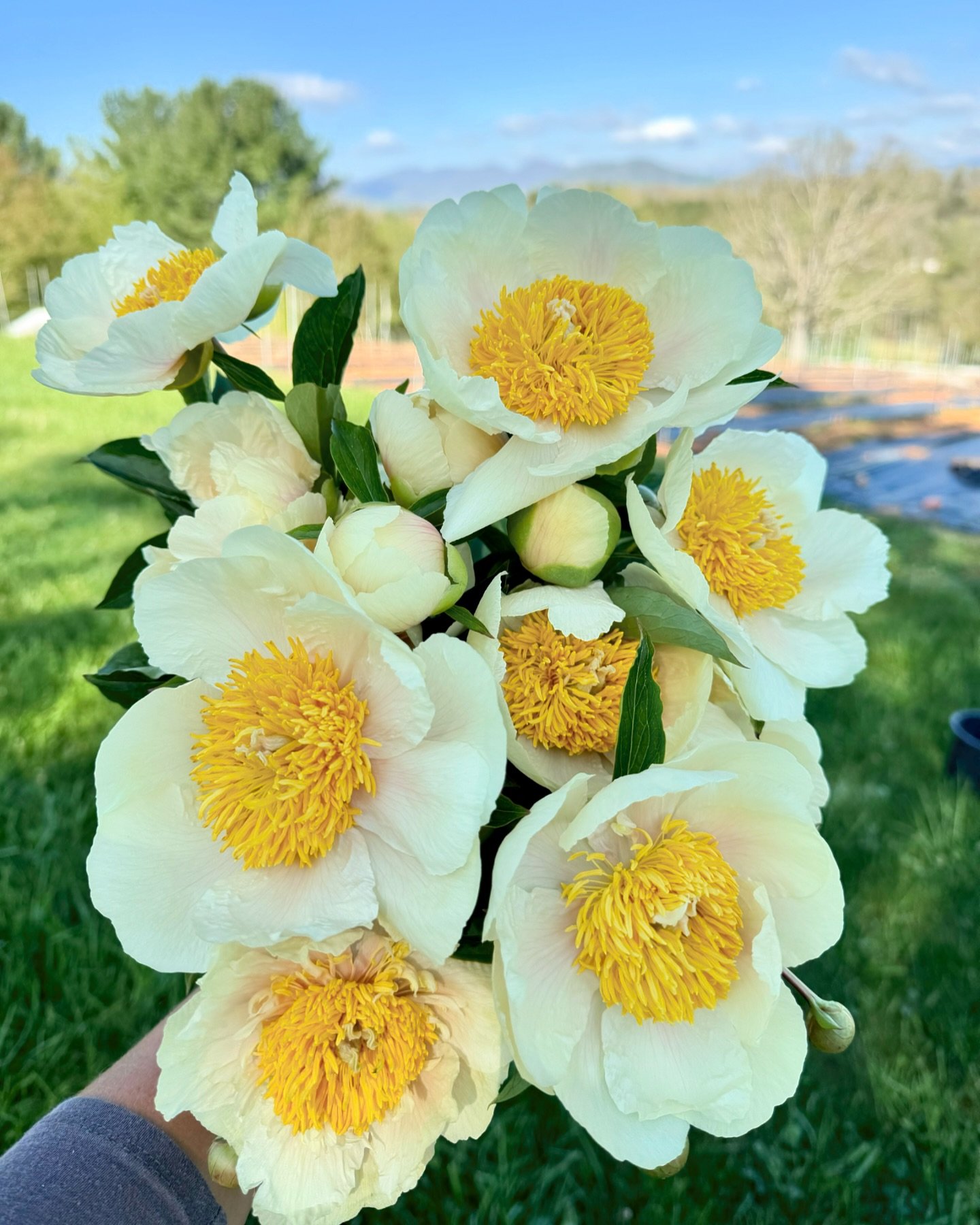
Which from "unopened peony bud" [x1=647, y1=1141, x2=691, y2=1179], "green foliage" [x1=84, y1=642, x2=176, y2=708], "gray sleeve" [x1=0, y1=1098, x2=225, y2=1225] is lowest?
"gray sleeve" [x1=0, y1=1098, x2=225, y2=1225]

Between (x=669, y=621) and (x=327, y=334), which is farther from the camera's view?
(x=327, y=334)

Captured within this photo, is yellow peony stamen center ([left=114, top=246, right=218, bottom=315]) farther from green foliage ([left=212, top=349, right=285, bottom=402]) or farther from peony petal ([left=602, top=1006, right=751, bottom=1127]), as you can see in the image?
peony petal ([left=602, top=1006, right=751, bottom=1127])

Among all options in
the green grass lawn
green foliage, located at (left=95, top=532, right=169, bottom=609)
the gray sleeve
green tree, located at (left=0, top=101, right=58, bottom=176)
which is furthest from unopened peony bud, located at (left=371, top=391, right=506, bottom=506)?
green tree, located at (left=0, top=101, right=58, bottom=176)

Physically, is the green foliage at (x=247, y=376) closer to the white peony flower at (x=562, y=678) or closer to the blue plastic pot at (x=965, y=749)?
the white peony flower at (x=562, y=678)

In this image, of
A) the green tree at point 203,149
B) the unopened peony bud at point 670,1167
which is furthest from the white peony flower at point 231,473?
the green tree at point 203,149

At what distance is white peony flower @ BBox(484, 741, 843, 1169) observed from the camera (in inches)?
14.7

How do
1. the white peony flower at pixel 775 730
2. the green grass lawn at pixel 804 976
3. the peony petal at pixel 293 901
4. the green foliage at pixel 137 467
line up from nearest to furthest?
1. the peony petal at pixel 293 901
2. the white peony flower at pixel 775 730
3. the green foliage at pixel 137 467
4. the green grass lawn at pixel 804 976

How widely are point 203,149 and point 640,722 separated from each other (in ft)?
64.4

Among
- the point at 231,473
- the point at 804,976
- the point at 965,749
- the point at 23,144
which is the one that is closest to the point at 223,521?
the point at 231,473

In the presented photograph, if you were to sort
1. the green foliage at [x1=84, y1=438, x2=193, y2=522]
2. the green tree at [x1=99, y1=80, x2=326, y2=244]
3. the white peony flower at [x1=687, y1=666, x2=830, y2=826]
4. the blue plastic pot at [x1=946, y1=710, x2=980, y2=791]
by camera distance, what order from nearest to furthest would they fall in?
the white peony flower at [x1=687, y1=666, x2=830, y2=826]
the green foliage at [x1=84, y1=438, x2=193, y2=522]
the blue plastic pot at [x1=946, y1=710, x2=980, y2=791]
the green tree at [x1=99, y1=80, x2=326, y2=244]

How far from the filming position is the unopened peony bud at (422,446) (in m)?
0.43

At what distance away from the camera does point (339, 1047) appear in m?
0.40

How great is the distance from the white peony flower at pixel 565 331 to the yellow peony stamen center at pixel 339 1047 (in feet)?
0.68

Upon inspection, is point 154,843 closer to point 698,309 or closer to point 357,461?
point 357,461
